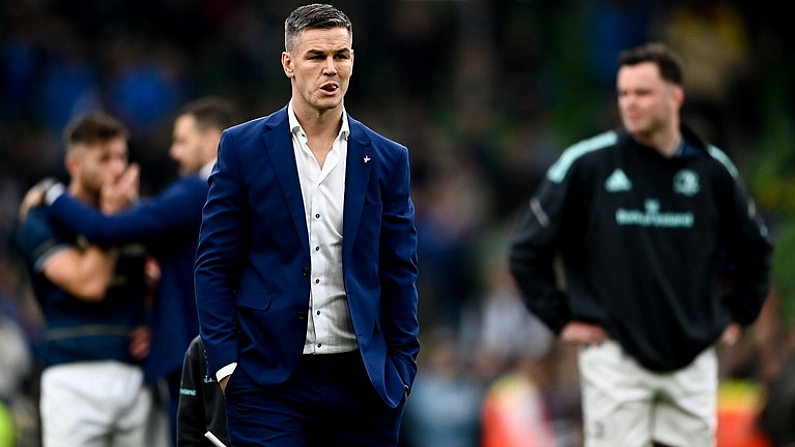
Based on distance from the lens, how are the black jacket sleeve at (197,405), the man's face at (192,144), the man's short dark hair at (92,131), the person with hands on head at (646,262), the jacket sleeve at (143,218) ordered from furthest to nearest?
the man's short dark hair at (92,131) → the man's face at (192,144) → the jacket sleeve at (143,218) → the person with hands on head at (646,262) → the black jacket sleeve at (197,405)

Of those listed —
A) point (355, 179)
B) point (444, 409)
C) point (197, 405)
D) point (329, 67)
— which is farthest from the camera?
point (444, 409)

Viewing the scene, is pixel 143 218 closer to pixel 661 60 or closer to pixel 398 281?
pixel 398 281

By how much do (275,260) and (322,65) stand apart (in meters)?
0.82

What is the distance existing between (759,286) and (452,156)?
922 centimetres

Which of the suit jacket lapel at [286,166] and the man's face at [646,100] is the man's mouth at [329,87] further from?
the man's face at [646,100]

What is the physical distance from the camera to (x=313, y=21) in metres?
6.14

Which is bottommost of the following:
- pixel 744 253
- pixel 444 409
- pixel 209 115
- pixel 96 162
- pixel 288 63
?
pixel 444 409

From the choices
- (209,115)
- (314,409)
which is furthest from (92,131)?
(314,409)

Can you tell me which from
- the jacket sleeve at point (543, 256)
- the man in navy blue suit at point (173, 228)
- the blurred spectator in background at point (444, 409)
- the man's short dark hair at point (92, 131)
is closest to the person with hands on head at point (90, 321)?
the man's short dark hair at point (92, 131)

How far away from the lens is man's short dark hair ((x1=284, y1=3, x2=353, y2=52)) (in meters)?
6.14

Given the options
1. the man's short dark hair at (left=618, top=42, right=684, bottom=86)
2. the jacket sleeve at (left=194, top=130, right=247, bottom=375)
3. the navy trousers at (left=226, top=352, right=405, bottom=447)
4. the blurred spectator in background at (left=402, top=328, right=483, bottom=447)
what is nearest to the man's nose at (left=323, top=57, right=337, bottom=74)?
the jacket sleeve at (left=194, top=130, right=247, bottom=375)

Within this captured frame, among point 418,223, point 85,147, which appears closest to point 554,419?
point 418,223

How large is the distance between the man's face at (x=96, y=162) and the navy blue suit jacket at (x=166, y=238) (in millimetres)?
347

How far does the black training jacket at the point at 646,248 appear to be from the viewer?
817 centimetres
